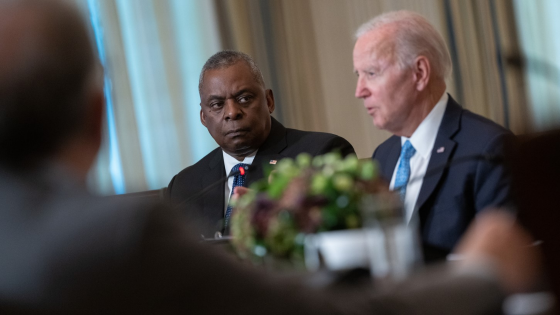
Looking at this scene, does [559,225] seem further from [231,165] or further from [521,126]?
[231,165]

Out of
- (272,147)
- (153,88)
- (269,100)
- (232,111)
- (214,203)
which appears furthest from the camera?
(153,88)

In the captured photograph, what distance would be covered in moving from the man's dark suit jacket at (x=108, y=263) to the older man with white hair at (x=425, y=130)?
1497 millimetres

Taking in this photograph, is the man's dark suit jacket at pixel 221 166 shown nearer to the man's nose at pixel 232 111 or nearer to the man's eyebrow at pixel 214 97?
the man's nose at pixel 232 111

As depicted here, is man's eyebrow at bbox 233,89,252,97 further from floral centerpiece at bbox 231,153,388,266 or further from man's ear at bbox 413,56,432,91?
floral centerpiece at bbox 231,153,388,266

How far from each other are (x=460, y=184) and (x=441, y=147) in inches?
9.0

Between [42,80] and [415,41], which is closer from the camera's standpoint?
[42,80]

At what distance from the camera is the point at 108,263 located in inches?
27.1

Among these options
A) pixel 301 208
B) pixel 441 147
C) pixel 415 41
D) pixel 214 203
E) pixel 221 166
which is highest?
pixel 415 41

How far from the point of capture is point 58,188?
75cm

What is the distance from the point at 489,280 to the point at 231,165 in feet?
9.09

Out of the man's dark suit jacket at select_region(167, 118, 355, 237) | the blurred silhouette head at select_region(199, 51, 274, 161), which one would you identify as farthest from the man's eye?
the man's dark suit jacket at select_region(167, 118, 355, 237)

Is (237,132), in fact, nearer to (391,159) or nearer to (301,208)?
(391,159)

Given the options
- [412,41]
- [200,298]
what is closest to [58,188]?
[200,298]

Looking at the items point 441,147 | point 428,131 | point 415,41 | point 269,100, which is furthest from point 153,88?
point 441,147
